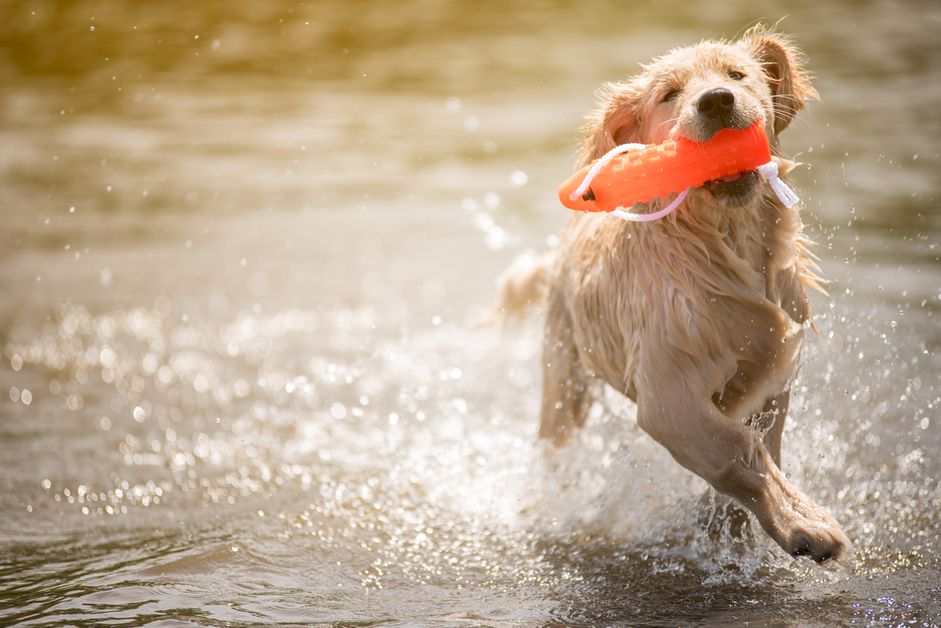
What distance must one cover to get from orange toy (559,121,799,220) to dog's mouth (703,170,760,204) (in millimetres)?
17

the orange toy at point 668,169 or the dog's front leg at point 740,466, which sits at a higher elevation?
the orange toy at point 668,169

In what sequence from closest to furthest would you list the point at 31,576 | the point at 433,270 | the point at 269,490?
1. the point at 31,576
2. the point at 269,490
3. the point at 433,270

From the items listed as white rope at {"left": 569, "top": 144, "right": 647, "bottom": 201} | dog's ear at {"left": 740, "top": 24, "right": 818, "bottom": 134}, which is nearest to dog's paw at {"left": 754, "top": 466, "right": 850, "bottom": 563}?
white rope at {"left": 569, "top": 144, "right": 647, "bottom": 201}

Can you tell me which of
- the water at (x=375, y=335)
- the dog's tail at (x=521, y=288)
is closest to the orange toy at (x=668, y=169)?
the water at (x=375, y=335)

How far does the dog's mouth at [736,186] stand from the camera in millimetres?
3580

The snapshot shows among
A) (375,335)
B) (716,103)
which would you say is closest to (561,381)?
(716,103)

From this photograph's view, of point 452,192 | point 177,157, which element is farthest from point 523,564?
point 177,157

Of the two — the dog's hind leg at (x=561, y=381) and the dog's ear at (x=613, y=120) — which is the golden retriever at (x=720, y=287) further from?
the dog's hind leg at (x=561, y=381)

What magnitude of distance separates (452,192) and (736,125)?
20.7 feet

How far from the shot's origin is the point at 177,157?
431 inches

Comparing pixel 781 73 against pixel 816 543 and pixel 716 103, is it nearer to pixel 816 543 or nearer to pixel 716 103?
pixel 716 103

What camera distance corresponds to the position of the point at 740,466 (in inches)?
146

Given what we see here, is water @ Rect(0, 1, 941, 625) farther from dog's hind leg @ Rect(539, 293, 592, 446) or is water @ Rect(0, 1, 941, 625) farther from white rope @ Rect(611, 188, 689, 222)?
white rope @ Rect(611, 188, 689, 222)

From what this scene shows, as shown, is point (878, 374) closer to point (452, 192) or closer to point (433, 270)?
point (433, 270)
